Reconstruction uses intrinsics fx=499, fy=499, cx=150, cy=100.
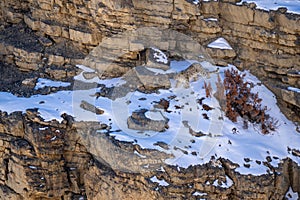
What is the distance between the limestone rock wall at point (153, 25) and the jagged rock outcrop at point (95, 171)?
7.74 ft

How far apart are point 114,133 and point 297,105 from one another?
14.2 feet

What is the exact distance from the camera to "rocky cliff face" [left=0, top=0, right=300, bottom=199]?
1036 cm

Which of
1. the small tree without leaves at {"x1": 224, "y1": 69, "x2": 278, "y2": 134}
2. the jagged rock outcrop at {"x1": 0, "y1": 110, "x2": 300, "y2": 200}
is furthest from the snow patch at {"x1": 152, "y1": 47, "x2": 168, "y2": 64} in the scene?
the jagged rock outcrop at {"x1": 0, "y1": 110, "x2": 300, "y2": 200}

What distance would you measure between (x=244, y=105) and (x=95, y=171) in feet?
12.3

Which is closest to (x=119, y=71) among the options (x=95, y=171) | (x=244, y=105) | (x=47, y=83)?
(x=47, y=83)

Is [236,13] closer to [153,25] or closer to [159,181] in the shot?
[153,25]

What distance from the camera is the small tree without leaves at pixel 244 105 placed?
11.5m

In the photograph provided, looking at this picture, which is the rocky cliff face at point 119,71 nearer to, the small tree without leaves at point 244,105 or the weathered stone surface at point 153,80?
the small tree without leaves at point 244,105

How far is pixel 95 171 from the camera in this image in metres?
11.0

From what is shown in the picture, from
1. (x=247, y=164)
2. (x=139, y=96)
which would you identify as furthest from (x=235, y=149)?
(x=139, y=96)

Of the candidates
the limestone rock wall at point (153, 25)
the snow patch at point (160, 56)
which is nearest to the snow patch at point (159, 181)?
the snow patch at point (160, 56)

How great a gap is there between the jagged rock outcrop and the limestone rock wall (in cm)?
236

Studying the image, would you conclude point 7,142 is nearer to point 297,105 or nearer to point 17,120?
point 17,120

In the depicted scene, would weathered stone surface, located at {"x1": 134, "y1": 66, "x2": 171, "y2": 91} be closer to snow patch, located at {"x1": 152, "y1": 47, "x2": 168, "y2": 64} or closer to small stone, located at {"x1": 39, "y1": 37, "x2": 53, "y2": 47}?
snow patch, located at {"x1": 152, "y1": 47, "x2": 168, "y2": 64}
